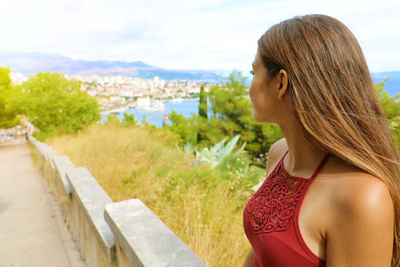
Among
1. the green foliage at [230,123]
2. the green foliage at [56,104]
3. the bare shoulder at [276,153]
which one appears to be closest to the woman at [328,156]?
the bare shoulder at [276,153]

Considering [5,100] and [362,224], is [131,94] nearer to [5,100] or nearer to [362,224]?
[5,100]

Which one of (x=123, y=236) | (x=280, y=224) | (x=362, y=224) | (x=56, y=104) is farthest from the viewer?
(x=56, y=104)

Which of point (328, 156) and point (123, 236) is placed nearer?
point (328, 156)

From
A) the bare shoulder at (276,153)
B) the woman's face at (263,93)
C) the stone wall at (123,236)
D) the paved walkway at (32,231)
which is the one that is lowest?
the paved walkway at (32,231)

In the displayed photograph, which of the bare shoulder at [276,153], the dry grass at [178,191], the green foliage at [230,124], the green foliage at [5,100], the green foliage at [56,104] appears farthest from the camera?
the green foliage at [230,124]

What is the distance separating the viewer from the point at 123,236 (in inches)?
71.1

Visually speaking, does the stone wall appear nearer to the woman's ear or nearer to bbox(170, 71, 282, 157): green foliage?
the woman's ear

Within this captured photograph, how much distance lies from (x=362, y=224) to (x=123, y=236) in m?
1.39

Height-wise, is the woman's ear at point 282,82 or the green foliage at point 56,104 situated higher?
the woman's ear at point 282,82

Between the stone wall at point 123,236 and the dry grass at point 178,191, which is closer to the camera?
the stone wall at point 123,236

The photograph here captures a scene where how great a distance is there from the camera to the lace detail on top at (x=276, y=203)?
0.97 metres

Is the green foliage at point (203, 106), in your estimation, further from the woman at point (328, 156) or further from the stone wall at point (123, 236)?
the woman at point (328, 156)

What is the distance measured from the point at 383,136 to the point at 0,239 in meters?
4.50

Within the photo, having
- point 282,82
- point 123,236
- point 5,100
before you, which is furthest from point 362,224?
point 5,100
